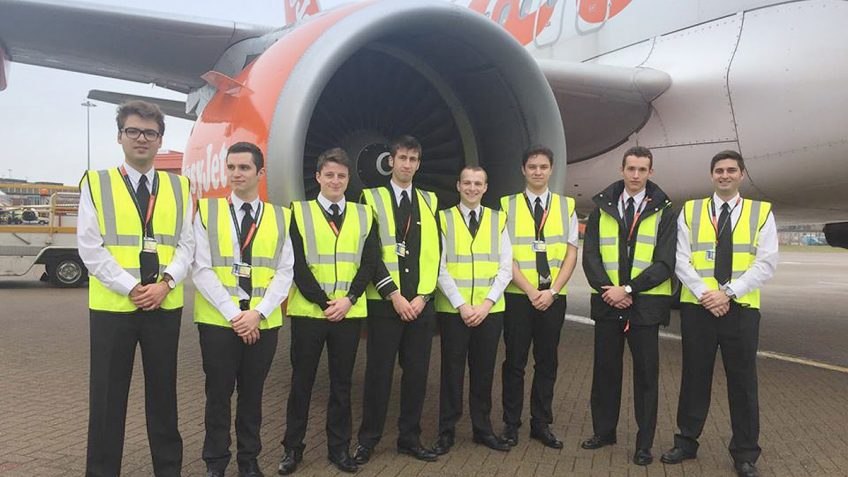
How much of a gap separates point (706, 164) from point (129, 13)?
4.14m

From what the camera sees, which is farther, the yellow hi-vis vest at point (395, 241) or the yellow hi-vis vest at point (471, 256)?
the yellow hi-vis vest at point (471, 256)

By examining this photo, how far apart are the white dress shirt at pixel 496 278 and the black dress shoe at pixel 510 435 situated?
0.68 meters

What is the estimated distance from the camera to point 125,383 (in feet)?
8.79

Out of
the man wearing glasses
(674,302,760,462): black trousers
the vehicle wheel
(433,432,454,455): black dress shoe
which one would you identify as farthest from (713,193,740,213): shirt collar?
the vehicle wheel

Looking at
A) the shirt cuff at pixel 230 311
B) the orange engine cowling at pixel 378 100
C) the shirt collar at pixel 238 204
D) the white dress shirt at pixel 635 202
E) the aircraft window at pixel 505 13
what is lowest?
the shirt cuff at pixel 230 311

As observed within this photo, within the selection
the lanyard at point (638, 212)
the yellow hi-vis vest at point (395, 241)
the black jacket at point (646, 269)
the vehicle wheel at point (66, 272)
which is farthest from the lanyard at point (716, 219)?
the vehicle wheel at point (66, 272)

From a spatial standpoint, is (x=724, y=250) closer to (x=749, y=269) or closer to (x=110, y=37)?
(x=749, y=269)

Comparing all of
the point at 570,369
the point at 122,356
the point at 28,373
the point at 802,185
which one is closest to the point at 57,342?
the point at 28,373

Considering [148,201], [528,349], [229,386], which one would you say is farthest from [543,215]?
[148,201]

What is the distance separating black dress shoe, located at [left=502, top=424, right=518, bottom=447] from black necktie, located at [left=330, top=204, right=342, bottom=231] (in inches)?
53.7

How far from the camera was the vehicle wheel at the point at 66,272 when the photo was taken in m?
11.6

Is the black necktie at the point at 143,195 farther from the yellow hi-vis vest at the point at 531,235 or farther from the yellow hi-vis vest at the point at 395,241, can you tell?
the yellow hi-vis vest at the point at 531,235

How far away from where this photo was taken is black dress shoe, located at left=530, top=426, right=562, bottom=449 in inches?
133

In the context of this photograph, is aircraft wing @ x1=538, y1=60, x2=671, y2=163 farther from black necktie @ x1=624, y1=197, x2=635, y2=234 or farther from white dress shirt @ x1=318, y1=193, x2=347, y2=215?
white dress shirt @ x1=318, y1=193, x2=347, y2=215
